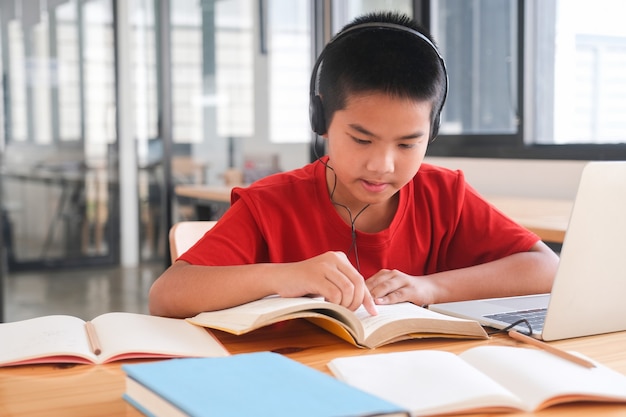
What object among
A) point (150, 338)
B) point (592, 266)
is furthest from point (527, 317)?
point (150, 338)

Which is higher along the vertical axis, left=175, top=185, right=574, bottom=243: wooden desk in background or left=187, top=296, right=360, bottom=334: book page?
left=187, top=296, right=360, bottom=334: book page

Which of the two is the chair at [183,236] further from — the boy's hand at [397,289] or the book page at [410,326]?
the book page at [410,326]

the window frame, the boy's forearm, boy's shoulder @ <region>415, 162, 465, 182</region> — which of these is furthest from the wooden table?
the window frame

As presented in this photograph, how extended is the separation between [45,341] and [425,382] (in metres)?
0.47

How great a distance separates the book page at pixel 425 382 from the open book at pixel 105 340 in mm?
197

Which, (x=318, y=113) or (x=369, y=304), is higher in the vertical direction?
(x=318, y=113)

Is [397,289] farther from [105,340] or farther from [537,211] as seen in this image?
[537,211]

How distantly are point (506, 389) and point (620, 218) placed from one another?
1.13ft

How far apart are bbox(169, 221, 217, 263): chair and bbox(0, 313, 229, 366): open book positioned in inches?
16.2

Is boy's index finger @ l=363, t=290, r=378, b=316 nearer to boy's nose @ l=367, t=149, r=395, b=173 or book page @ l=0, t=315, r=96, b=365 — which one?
boy's nose @ l=367, t=149, r=395, b=173

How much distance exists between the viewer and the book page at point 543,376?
0.73 metres

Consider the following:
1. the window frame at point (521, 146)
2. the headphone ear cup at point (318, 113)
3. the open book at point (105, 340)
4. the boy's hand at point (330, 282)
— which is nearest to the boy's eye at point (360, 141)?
the headphone ear cup at point (318, 113)

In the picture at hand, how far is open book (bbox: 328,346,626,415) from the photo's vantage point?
697 mm

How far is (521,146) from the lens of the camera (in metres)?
3.32
